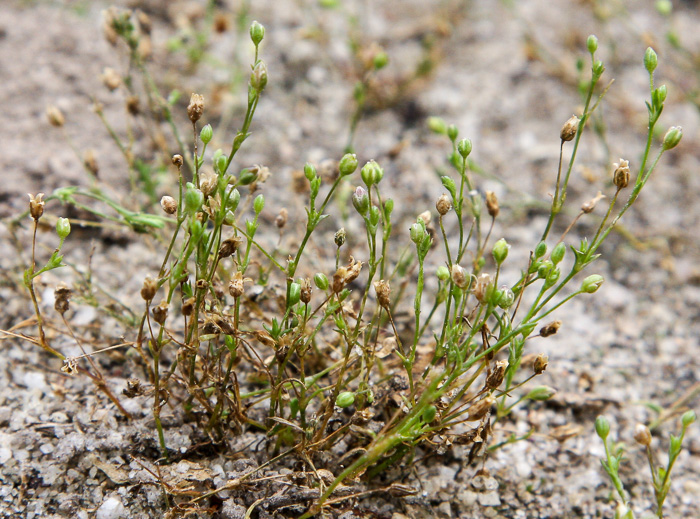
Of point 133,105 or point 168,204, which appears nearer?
point 168,204

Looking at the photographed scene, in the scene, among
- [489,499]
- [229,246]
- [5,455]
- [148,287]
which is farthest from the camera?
[489,499]

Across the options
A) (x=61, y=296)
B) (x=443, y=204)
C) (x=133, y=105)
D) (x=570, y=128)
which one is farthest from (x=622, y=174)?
(x=133, y=105)

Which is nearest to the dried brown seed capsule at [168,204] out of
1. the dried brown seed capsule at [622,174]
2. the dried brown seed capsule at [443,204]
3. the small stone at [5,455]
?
the dried brown seed capsule at [443,204]

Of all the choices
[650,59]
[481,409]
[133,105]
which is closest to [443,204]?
[481,409]

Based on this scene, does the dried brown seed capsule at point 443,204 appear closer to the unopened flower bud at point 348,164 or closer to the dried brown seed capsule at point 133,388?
the unopened flower bud at point 348,164

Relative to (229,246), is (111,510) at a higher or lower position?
lower

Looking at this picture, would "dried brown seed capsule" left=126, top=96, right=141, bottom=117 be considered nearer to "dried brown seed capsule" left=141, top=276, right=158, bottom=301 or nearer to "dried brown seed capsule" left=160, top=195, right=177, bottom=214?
"dried brown seed capsule" left=160, top=195, right=177, bottom=214

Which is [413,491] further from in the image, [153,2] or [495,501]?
[153,2]

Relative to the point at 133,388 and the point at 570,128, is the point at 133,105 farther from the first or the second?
the point at 570,128

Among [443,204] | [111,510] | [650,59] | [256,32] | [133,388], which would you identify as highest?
[650,59]

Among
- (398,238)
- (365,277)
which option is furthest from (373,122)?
(365,277)

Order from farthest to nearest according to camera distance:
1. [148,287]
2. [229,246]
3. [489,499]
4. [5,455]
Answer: [489,499] → [5,455] → [229,246] → [148,287]
